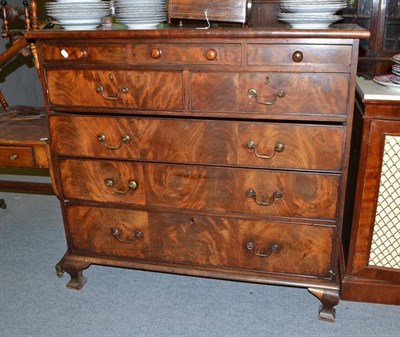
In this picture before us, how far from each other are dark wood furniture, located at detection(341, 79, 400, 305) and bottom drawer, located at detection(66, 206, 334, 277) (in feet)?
0.75

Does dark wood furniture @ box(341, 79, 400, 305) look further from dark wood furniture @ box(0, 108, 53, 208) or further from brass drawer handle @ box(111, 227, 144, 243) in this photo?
dark wood furniture @ box(0, 108, 53, 208)

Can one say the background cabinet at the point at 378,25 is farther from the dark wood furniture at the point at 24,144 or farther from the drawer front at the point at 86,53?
the dark wood furniture at the point at 24,144

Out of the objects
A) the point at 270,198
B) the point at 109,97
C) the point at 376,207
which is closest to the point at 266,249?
the point at 270,198

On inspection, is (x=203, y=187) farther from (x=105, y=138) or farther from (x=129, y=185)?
Result: (x=105, y=138)

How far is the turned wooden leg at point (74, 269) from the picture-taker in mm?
2313

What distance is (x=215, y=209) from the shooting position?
6.68 feet

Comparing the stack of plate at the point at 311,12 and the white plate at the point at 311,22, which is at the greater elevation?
the stack of plate at the point at 311,12

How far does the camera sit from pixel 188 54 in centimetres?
182

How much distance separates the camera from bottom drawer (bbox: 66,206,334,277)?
2012 mm

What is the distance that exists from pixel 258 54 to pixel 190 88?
1.00 feet

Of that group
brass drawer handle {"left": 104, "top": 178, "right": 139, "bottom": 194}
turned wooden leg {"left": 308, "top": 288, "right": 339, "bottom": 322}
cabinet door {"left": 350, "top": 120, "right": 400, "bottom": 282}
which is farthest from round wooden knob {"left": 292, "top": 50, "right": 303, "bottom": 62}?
turned wooden leg {"left": 308, "top": 288, "right": 339, "bottom": 322}

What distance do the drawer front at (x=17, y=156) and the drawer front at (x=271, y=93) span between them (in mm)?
953

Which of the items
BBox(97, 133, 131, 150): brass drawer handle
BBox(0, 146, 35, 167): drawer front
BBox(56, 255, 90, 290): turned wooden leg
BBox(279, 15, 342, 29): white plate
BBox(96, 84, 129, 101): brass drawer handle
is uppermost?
BBox(279, 15, 342, 29): white plate

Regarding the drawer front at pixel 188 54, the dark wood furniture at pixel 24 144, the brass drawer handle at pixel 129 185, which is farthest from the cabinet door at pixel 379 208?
the dark wood furniture at pixel 24 144
